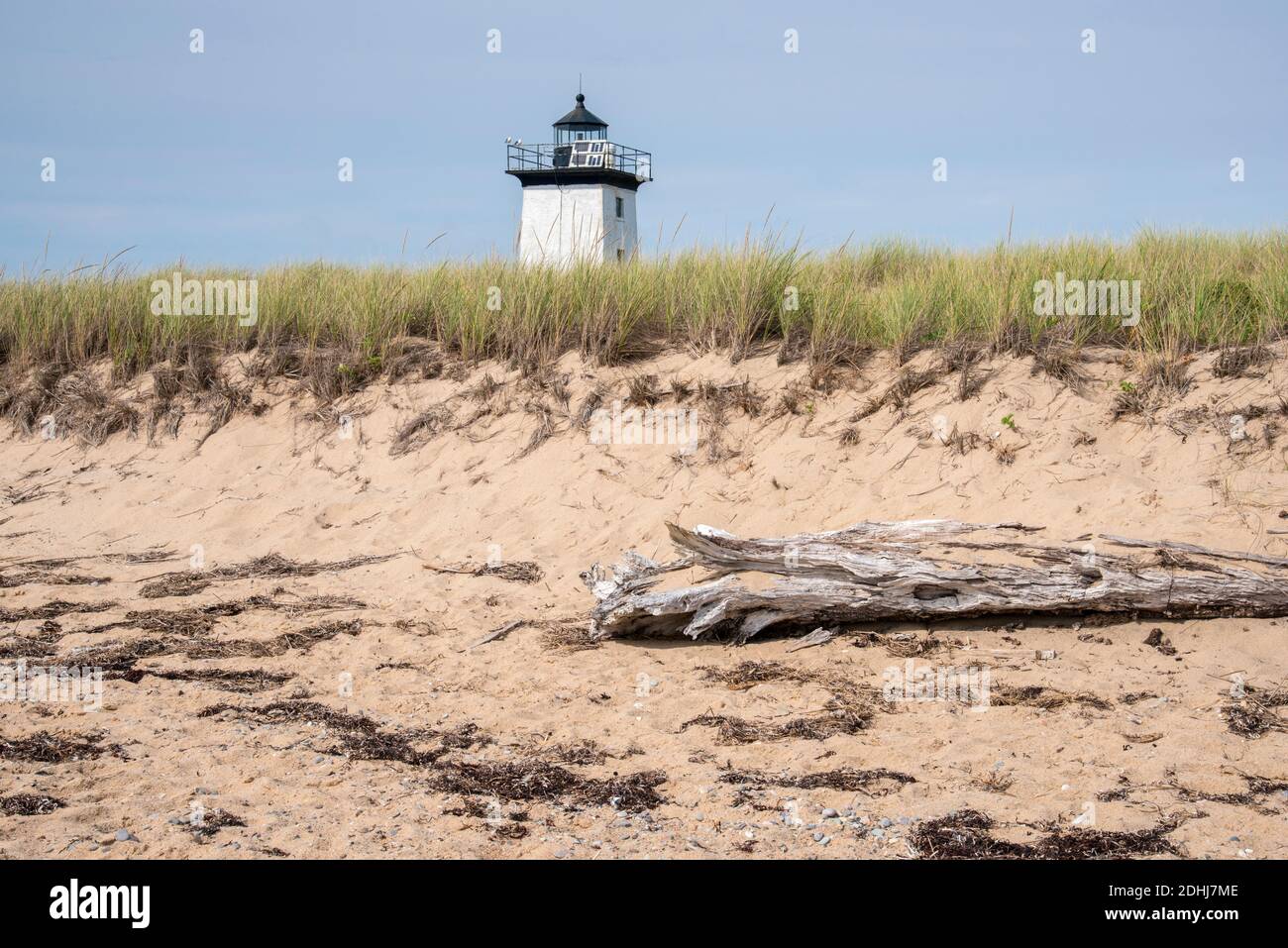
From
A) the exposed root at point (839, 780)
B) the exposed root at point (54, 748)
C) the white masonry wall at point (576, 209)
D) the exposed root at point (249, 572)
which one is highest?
the white masonry wall at point (576, 209)

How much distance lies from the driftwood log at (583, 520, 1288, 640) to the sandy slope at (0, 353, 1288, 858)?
0.52ft

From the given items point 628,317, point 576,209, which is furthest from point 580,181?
point 628,317

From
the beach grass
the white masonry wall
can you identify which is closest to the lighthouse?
the white masonry wall

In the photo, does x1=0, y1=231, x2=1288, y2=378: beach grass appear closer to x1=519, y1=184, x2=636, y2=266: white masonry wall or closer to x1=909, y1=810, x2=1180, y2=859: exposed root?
x1=909, y1=810, x2=1180, y2=859: exposed root

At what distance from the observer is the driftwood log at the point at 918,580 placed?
18.6ft

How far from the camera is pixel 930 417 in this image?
816 centimetres

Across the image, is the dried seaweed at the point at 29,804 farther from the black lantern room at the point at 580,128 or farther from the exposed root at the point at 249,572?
the black lantern room at the point at 580,128

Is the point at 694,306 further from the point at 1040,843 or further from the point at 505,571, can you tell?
the point at 1040,843

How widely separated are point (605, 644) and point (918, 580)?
179cm

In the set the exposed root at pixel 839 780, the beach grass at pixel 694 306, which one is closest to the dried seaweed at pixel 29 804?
the exposed root at pixel 839 780

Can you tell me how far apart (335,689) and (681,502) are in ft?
11.0

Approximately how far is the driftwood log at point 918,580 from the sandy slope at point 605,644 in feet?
0.52

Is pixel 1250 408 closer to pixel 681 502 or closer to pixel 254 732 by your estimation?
pixel 681 502
